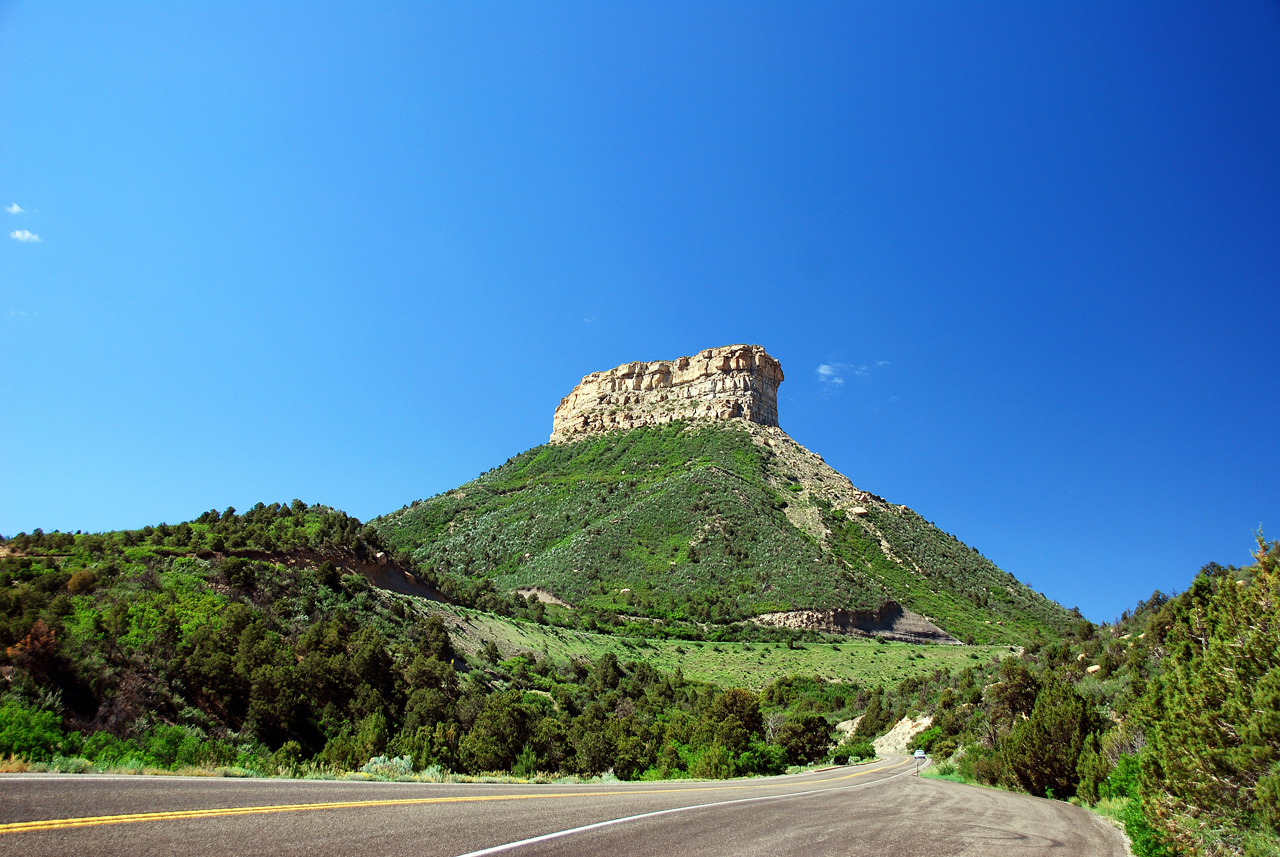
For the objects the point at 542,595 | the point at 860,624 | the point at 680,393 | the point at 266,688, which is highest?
the point at 680,393

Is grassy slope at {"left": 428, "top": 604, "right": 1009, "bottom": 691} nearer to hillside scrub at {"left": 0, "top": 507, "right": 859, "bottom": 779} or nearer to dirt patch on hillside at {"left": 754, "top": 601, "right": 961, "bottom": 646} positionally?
dirt patch on hillside at {"left": 754, "top": 601, "right": 961, "bottom": 646}

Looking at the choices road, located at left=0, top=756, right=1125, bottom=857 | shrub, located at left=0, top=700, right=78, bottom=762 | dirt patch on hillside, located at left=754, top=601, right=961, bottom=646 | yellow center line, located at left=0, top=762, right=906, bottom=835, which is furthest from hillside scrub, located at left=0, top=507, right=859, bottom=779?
dirt patch on hillside, located at left=754, top=601, right=961, bottom=646

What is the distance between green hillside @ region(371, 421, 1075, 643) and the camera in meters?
63.3

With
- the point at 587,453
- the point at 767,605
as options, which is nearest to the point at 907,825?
the point at 767,605

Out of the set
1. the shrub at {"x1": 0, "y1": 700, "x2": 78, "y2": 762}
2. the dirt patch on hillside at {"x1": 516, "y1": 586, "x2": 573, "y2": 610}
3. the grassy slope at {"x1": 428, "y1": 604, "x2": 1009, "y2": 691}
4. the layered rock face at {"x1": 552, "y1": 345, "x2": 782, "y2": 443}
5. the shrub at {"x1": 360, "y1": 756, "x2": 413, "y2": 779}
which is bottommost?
the grassy slope at {"x1": 428, "y1": 604, "x2": 1009, "y2": 691}

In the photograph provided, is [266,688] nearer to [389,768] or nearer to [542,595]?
[389,768]

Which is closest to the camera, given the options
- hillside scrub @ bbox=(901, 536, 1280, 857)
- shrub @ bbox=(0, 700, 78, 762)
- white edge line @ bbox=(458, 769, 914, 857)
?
white edge line @ bbox=(458, 769, 914, 857)

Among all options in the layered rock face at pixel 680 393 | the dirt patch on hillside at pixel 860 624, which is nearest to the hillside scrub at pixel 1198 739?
the dirt patch on hillside at pixel 860 624

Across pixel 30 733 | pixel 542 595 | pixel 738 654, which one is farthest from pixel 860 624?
pixel 30 733

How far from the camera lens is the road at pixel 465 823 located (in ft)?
14.4

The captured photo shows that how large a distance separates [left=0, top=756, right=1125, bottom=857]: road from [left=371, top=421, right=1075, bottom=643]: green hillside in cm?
5099

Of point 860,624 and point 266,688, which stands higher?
point 266,688

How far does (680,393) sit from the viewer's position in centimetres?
11912

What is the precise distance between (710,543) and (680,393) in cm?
5321
